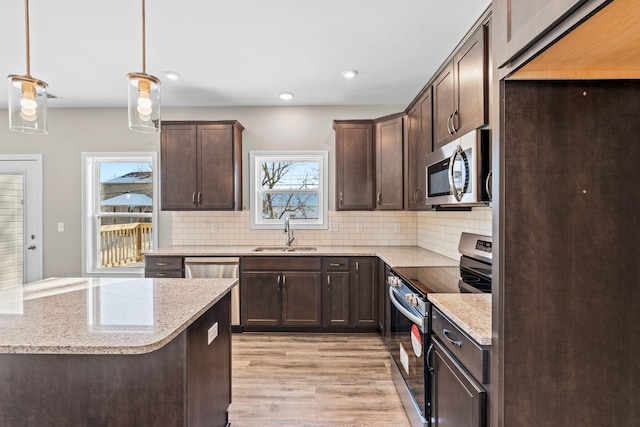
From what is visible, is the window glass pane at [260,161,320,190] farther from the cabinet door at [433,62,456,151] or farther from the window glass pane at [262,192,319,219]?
the cabinet door at [433,62,456,151]

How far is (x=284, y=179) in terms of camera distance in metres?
4.19

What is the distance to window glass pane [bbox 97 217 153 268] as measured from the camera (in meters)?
4.27

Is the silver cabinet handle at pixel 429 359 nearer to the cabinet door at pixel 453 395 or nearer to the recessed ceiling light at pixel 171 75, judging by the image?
the cabinet door at pixel 453 395

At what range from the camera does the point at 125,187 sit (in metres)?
4.25

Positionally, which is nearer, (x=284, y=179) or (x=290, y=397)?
(x=290, y=397)

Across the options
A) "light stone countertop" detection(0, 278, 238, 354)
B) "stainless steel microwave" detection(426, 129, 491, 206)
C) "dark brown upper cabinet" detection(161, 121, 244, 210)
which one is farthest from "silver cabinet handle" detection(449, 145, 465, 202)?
"dark brown upper cabinet" detection(161, 121, 244, 210)

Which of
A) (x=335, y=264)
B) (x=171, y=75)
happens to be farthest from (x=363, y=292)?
(x=171, y=75)

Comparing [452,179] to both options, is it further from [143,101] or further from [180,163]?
[180,163]

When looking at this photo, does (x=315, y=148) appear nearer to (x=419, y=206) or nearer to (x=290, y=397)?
(x=419, y=206)

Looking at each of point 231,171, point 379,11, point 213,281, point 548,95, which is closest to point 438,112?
point 379,11

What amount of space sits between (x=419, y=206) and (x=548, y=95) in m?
2.03

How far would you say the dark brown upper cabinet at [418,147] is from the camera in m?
2.78

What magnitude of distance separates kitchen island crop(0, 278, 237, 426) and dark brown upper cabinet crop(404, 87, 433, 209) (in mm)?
2118

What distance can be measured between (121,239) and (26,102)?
2927mm
